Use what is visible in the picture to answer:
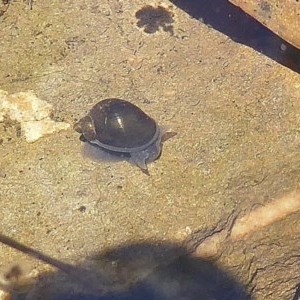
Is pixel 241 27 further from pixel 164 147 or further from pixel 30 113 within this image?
pixel 30 113

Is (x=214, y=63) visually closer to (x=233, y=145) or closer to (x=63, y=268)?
(x=233, y=145)

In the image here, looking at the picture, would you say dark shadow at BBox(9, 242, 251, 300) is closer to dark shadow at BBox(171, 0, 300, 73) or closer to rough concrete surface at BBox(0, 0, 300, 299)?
rough concrete surface at BBox(0, 0, 300, 299)

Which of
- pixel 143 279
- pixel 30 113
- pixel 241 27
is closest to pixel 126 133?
pixel 30 113

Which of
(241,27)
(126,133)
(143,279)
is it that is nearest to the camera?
(143,279)

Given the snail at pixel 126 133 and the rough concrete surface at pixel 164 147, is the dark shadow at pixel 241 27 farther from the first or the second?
the snail at pixel 126 133

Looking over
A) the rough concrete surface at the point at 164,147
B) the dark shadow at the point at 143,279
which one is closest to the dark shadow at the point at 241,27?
the rough concrete surface at the point at 164,147
